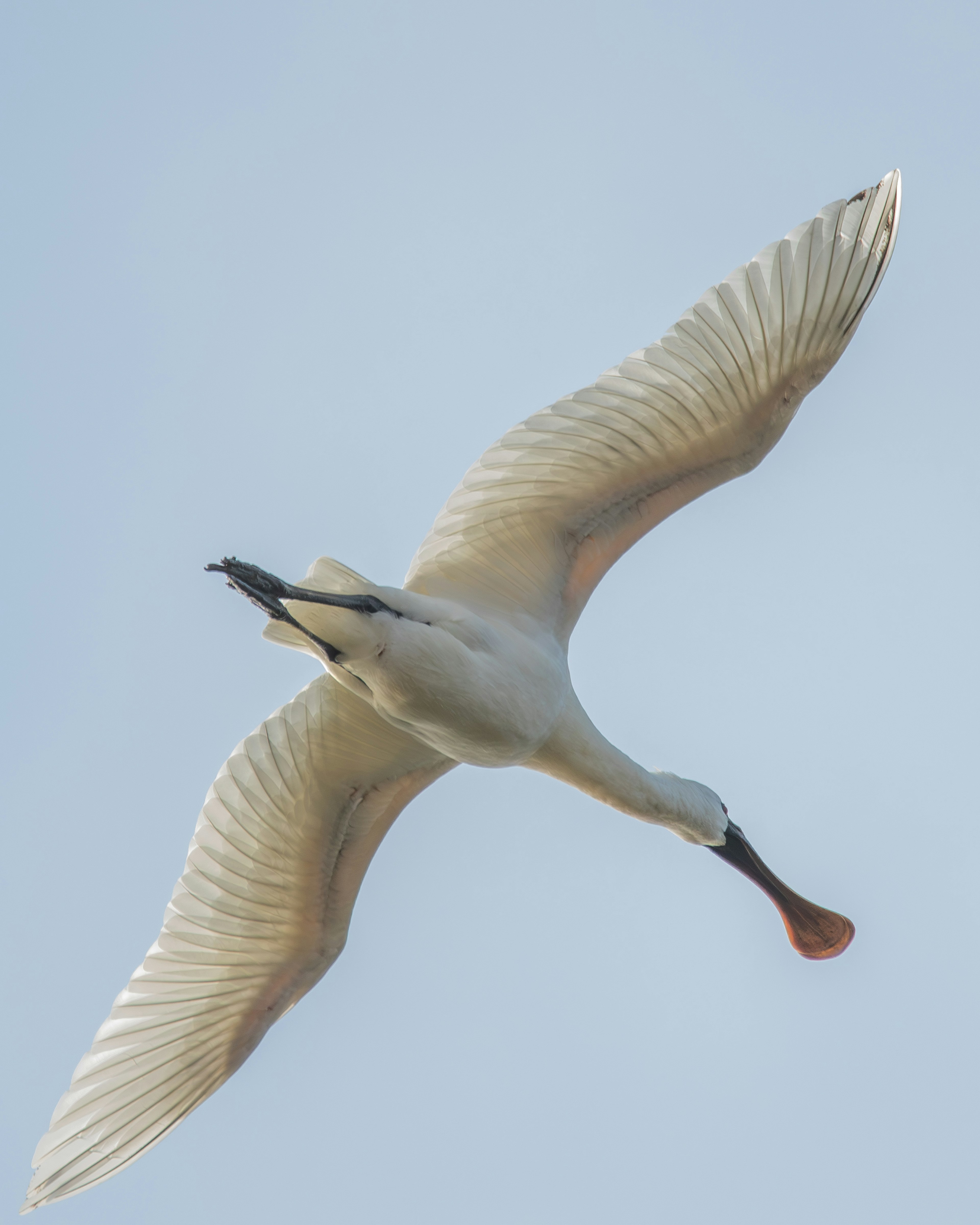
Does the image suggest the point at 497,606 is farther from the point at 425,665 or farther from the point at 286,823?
the point at 286,823

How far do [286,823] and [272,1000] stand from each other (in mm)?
1085

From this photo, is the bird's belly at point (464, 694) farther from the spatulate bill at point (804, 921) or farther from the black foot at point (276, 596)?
the spatulate bill at point (804, 921)

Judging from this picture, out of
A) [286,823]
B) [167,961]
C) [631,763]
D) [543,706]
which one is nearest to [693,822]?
[631,763]

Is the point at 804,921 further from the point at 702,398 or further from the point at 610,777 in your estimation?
the point at 702,398

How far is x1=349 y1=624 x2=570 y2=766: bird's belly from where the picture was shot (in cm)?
882

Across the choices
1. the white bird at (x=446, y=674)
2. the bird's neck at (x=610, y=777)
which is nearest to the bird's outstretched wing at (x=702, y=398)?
the white bird at (x=446, y=674)

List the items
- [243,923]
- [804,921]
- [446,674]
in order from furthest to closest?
[804,921] < [243,923] < [446,674]

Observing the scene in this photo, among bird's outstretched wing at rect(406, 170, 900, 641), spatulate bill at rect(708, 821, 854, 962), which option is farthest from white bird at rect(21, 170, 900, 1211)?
spatulate bill at rect(708, 821, 854, 962)

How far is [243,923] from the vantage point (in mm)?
9914

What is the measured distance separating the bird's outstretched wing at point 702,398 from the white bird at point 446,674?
0.04ft

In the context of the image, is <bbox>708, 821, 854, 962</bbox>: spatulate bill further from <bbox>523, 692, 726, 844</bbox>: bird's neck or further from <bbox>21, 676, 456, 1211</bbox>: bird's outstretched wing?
<bbox>21, 676, 456, 1211</bbox>: bird's outstretched wing

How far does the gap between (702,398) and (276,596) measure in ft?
8.09

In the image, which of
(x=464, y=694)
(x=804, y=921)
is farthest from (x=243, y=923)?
(x=804, y=921)

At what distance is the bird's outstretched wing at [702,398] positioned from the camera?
30.6 feet
